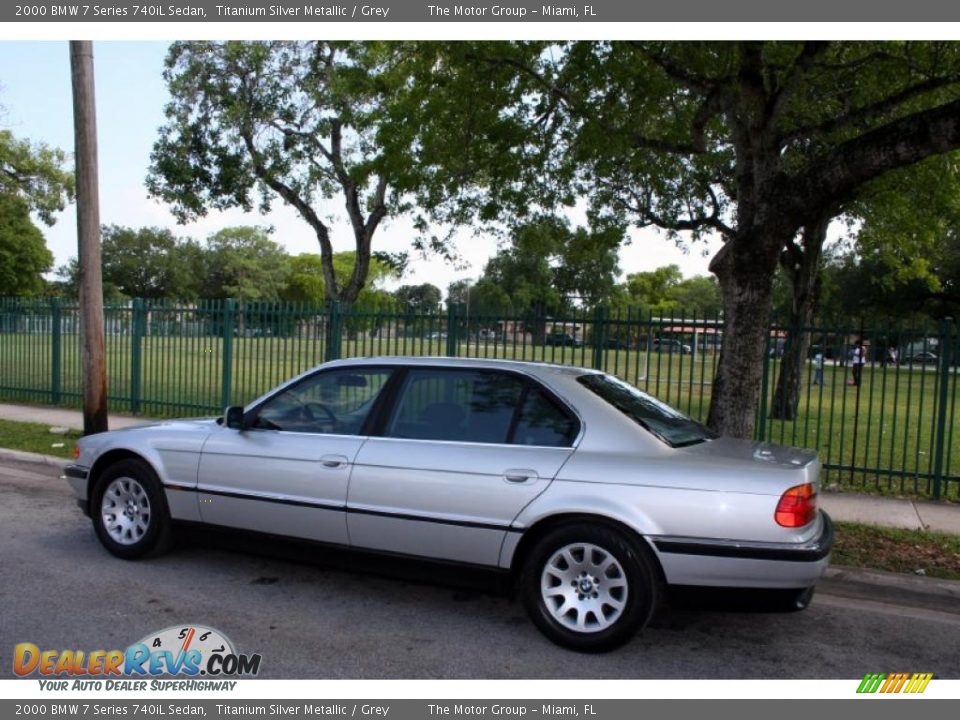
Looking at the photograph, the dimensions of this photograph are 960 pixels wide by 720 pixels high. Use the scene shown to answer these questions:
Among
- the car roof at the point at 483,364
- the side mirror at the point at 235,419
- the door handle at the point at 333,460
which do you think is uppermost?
the car roof at the point at 483,364

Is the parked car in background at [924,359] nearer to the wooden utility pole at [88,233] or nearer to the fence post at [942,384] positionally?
the fence post at [942,384]

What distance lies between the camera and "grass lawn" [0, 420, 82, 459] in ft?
33.1

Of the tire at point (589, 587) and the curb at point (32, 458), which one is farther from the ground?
the tire at point (589, 587)

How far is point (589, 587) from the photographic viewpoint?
14.1 ft

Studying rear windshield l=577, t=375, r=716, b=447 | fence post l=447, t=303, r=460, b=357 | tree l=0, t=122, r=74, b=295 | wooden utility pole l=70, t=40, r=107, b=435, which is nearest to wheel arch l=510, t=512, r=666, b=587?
rear windshield l=577, t=375, r=716, b=447

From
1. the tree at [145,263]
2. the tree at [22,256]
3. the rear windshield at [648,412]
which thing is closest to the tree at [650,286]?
the tree at [145,263]

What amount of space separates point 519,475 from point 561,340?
5.80m

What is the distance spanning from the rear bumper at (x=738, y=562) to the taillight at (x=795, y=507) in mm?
114

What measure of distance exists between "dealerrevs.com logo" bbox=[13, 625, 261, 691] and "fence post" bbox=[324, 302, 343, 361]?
24.1 feet

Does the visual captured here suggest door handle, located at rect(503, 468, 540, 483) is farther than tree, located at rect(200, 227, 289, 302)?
No

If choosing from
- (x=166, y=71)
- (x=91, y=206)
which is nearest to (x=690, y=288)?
(x=166, y=71)

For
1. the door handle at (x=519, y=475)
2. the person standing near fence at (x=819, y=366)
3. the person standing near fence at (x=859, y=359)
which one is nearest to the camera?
the door handle at (x=519, y=475)

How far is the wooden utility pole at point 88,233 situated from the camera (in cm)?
955

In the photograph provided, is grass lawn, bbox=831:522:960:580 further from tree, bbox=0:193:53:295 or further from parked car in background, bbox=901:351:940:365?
tree, bbox=0:193:53:295
